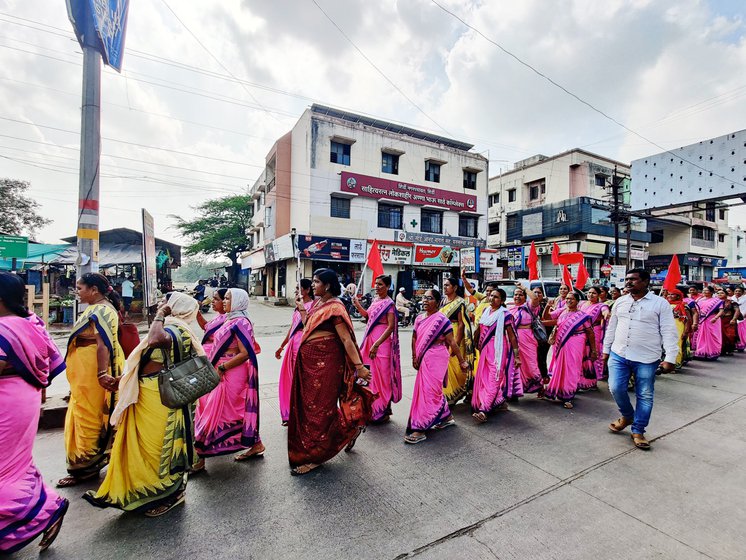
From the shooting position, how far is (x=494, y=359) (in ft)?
14.4

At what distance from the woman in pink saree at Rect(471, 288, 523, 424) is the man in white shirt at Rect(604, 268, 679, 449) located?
42.6 inches

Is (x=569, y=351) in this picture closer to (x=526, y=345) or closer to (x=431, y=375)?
(x=526, y=345)

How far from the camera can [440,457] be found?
3.31 metres

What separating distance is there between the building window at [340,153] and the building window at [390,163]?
2229 millimetres

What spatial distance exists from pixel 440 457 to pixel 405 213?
66.5 ft

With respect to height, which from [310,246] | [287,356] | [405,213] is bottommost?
[287,356]

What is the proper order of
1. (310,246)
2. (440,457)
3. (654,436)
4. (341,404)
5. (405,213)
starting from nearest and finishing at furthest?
(341,404) → (440,457) → (654,436) → (310,246) → (405,213)

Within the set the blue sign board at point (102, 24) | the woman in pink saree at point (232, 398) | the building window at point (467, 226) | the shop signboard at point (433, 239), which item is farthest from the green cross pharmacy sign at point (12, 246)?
the building window at point (467, 226)

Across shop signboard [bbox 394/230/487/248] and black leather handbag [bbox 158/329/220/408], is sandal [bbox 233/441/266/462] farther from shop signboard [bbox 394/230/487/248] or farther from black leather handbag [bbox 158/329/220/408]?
shop signboard [bbox 394/230/487/248]

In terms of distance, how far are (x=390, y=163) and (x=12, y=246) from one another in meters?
17.5

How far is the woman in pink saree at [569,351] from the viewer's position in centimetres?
490

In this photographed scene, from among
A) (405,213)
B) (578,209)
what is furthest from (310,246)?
(578,209)

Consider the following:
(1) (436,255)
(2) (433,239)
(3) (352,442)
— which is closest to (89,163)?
(3) (352,442)

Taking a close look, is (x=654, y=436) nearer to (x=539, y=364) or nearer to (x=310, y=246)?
(x=539, y=364)
